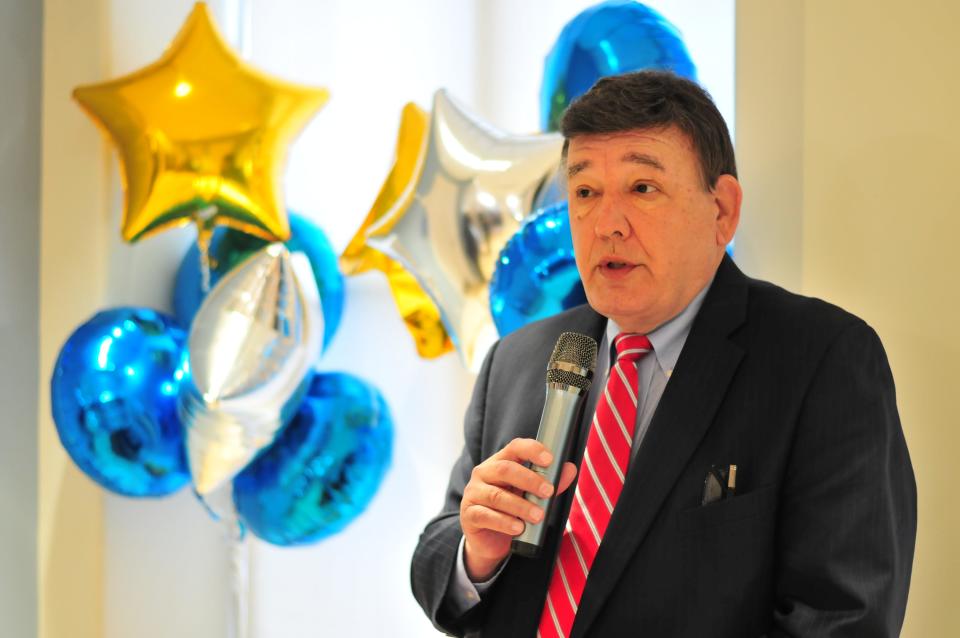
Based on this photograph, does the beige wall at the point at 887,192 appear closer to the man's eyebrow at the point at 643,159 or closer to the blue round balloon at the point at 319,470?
the man's eyebrow at the point at 643,159

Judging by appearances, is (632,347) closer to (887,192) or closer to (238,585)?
(887,192)

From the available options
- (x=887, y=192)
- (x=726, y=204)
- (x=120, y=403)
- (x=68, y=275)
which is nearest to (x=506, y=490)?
(x=726, y=204)

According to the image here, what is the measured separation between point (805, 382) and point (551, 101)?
91 cm

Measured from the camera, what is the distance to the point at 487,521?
119 cm

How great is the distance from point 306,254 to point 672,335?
4.02 feet

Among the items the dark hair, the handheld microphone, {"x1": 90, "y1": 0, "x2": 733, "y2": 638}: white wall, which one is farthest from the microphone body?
{"x1": 90, "y1": 0, "x2": 733, "y2": 638}: white wall

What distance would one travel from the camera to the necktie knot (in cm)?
133

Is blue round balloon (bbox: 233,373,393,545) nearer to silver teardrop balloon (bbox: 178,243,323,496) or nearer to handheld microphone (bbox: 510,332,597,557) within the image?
silver teardrop balloon (bbox: 178,243,323,496)

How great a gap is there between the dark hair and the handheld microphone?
31 cm

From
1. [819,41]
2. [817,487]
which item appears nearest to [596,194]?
[817,487]

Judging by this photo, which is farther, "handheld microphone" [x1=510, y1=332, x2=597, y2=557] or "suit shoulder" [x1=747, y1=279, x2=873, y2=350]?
"suit shoulder" [x1=747, y1=279, x2=873, y2=350]

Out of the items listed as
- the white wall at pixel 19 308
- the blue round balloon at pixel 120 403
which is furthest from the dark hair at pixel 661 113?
the white wall at pixel 19 308

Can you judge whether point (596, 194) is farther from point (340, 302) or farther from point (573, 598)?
point (340, 302)

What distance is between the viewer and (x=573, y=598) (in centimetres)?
125
